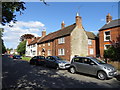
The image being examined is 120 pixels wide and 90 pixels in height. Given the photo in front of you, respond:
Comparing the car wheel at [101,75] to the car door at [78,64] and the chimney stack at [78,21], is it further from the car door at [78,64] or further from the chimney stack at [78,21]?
the chimney stack at [78,21]

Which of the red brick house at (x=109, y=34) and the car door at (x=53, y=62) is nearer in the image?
the car door at (x=53, y=62)

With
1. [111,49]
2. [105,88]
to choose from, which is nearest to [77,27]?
[111,49]

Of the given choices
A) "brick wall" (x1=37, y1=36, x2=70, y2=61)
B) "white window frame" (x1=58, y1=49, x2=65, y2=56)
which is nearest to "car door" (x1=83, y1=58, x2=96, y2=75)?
"brick wall" (x1=37, y1=36, x2=70, y2=61)

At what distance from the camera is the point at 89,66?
11094mm

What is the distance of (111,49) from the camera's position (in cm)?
1986

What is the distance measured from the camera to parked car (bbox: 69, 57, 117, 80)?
32.8 feet

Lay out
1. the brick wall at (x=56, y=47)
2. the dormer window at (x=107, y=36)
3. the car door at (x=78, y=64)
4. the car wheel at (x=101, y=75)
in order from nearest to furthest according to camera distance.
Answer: the car wheel at (x=101, y=75) → the car door at (x=78, y=64) → the dormer window at (x=107, y=36) → the brick wall at (x=56, y=47)

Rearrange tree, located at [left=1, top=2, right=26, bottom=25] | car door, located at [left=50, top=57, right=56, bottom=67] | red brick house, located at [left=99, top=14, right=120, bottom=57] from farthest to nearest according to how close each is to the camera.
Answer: red brick house, located at [left=99, top=14, right=120, bottom=57], car door, located at [left=50, top=57, right=56, bottom=67], tree, located at [left=1, top=2, right=26, bottom=25]

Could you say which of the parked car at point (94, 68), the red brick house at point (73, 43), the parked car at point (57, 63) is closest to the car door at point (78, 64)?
the parked car at point (94, 68)

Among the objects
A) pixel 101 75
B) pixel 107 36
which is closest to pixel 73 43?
pixel 107 36

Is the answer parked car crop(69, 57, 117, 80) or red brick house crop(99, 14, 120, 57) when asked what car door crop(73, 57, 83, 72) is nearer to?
parked car crop(69, 57, 117, 80)

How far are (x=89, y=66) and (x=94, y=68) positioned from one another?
54 centimetres

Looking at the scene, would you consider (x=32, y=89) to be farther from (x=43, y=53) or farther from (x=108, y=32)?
(x=43, y=53)

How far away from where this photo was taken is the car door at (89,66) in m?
10.8
